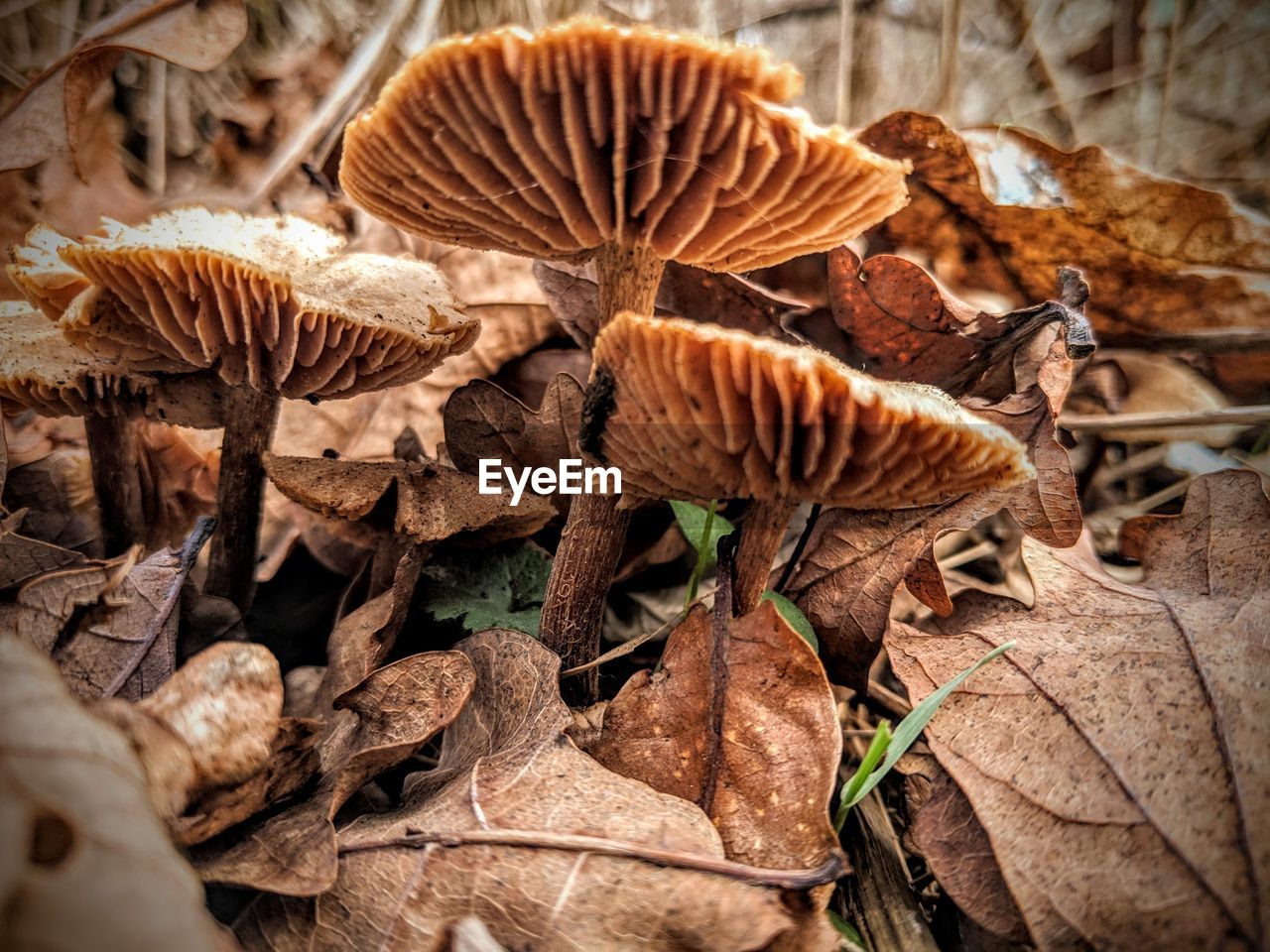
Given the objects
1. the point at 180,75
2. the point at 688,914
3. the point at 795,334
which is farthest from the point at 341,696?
the point at 180,75

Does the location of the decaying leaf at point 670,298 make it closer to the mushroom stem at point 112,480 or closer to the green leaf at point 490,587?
the green leaf at point 490,587

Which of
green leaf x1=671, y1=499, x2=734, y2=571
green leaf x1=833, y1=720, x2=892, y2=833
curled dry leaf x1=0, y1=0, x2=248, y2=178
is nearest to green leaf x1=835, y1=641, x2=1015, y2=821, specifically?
green leaf x1=833, y1=720, x2=892, y2=833

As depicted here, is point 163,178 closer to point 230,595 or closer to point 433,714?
point 230,595

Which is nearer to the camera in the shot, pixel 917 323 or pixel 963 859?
pixel 963 859

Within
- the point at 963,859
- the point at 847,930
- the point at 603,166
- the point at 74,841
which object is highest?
the point at 603,166

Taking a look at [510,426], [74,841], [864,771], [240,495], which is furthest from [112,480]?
[864,771]

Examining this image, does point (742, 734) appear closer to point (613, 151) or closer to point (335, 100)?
point (613, 151)
